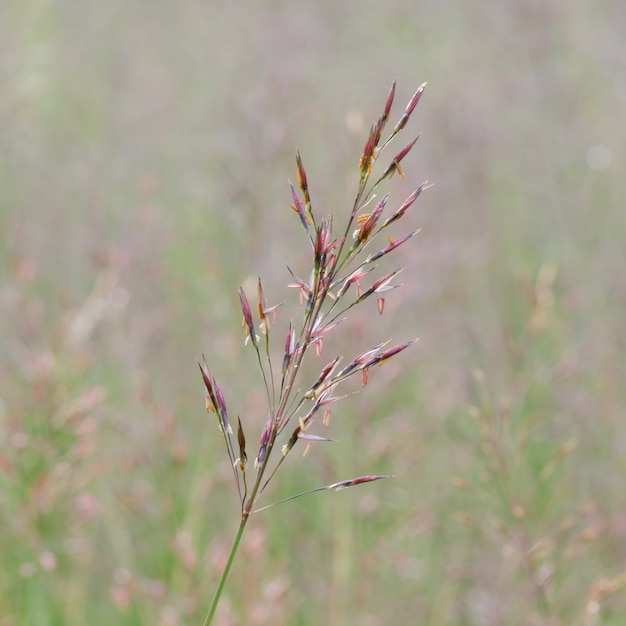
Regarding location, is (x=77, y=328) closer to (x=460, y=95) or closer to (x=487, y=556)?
(x=487, y=556)

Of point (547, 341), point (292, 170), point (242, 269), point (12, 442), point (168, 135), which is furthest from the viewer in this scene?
point (168, 135)

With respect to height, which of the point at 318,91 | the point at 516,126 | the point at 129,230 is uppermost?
the point at 318,91

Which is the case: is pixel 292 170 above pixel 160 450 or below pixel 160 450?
above

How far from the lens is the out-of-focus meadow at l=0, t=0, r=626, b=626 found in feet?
7.60

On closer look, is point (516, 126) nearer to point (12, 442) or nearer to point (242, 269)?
point (242, 269)

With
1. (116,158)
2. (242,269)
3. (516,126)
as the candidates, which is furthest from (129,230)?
(516,126)

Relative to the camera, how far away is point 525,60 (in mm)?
5703

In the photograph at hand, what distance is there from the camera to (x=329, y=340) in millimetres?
3047

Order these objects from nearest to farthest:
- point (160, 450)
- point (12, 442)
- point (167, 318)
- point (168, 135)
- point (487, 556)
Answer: point (12, 442)
point (160, 450)
point (487, 556)
point (167, 318)
point (168, 135)

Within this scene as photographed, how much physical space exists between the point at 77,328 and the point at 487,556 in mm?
1560

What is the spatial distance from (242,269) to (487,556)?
135 centimetres

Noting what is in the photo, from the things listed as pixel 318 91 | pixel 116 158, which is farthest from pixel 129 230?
pixel 318 91

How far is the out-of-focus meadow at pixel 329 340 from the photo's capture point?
232 cm

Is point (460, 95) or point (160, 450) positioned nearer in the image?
point (160, 450)
